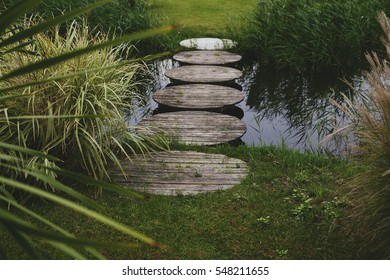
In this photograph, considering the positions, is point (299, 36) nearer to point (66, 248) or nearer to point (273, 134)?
point (273, 134)

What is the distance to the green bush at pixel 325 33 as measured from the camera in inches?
253

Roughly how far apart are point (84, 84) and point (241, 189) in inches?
47.8

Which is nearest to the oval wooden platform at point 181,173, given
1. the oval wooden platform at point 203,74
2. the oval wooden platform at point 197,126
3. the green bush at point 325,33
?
the oval wooden platform at point 197,126

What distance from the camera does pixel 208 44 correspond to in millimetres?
7453

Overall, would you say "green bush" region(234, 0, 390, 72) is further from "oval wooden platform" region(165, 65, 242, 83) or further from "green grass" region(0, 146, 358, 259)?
"green grass" region(0, 146, 358, 259)

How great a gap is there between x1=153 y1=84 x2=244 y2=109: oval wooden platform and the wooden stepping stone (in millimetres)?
1716

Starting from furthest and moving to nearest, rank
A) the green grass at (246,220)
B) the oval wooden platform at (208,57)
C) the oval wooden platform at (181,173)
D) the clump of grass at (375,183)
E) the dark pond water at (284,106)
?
1. the oval wooden platform at (208,57)
2. the dark pond water at (284,106)
3. the oval wooden platform at (181,173)
4. the green grass at (246,220)
5. the clump of grass at (375,183)

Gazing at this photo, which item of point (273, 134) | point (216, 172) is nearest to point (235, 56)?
point (273, 134)

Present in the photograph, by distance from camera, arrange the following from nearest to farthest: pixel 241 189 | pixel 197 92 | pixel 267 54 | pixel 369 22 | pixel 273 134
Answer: pixel 241 189 → pixel 273 134 → pixel 197 92 → pixel 369 22 → pixel 267 54

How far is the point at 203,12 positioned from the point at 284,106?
162 inches

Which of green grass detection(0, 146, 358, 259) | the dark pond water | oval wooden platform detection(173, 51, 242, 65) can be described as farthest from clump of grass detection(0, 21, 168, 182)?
oval wooden platform detection(173, 51, 242, 65)

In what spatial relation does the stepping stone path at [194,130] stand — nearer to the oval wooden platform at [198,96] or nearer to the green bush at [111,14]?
the oval wooden platform at [198,96]

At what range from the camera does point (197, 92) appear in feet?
18.2

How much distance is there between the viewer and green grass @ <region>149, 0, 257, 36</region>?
27.6ft
